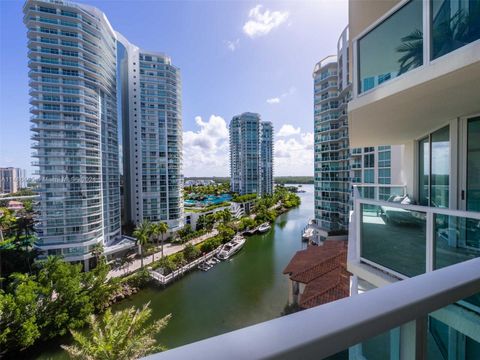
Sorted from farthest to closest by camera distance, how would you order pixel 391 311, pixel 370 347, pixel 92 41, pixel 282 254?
1. pixel 282 254
2. pixel 92 41
3. pixel 370 347
4. pixel 391 311

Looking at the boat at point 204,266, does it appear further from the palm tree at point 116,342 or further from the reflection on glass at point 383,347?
the reflection on glass at point 383,347

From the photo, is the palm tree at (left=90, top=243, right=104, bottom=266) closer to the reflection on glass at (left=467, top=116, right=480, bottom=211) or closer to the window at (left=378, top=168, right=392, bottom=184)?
the reflection on glass at (left=467, top=116, right=480, bottom=211)

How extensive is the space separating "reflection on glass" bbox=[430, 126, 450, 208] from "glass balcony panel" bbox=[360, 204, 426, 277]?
1.22m

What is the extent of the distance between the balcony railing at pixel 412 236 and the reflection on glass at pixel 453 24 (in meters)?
1.67

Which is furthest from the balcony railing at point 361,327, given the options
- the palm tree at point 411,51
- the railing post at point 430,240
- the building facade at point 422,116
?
the palm tree at point 411,51

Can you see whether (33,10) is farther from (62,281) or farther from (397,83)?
(397,83)

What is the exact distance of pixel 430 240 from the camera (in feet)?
8.38

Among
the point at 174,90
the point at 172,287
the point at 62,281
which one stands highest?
the point at 174,90

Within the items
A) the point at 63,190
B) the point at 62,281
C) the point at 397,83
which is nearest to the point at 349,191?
the point at 397,83

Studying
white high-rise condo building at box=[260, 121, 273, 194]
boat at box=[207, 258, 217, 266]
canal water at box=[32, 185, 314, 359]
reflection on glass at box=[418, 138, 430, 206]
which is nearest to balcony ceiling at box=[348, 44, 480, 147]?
reflection on glass at box=[418, 138, 430, 206]

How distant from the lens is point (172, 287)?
→ 15883 mm

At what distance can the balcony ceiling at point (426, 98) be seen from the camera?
223cm

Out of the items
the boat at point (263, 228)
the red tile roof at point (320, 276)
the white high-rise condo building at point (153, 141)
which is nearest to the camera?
the red tile roof at point (320, 276)

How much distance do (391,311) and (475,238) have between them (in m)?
2.47
